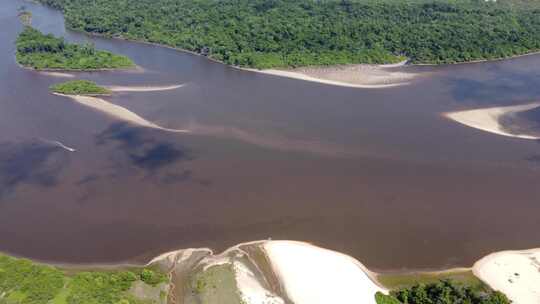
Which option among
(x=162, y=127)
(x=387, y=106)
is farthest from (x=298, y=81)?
(x=162, y=127)

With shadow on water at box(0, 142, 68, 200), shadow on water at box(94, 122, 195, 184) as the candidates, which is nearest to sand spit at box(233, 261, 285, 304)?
shadow on water at box(94, 122, 195, 184)

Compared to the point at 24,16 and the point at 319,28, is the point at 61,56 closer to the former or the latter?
the point at 24,16

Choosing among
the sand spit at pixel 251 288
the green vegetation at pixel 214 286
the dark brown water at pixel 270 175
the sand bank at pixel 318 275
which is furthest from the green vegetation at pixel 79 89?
the sand spit at pixel 251 288

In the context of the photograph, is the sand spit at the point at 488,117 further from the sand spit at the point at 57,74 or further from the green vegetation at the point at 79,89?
the sand spit at the point at 57,74

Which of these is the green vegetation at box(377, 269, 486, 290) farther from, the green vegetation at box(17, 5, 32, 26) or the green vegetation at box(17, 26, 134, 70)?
the green vegetation at box(17, 5, 32, 26)

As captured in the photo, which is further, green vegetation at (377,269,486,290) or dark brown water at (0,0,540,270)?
dark brown water at (0,0,540,270)

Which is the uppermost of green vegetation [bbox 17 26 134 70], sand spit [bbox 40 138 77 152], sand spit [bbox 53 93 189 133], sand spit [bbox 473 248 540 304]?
green vegetation [bbox 17 26 134 70]

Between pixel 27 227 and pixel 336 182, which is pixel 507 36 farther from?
pixel 27 227
